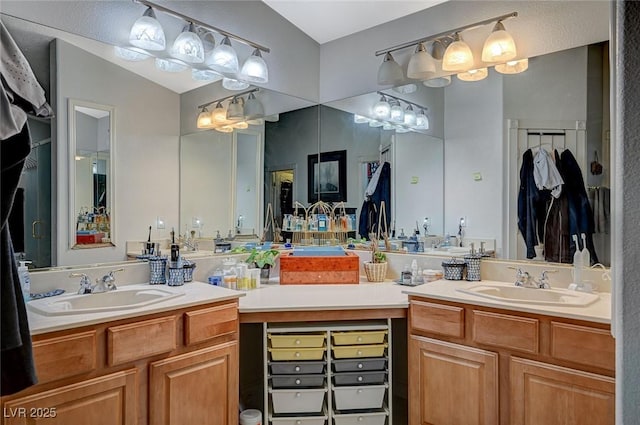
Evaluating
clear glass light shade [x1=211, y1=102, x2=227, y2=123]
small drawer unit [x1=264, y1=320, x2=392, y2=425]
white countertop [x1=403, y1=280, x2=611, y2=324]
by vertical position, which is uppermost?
clear glass light shade [x1=211, y1=102, x2=227, y2=123]

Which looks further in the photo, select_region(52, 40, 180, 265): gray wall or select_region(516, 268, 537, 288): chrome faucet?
select_region(516, 268, 537, 288): chrome faucet

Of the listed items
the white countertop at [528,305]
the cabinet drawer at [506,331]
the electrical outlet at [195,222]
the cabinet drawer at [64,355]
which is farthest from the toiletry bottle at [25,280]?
the cabinet drawer at [506,331]

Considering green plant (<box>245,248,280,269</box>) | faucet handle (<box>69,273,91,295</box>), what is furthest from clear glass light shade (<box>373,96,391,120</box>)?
faucet handle (<box>69,273,91,295</box>)

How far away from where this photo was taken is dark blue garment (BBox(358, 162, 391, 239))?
9.57 ft

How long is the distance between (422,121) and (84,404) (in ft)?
8.02

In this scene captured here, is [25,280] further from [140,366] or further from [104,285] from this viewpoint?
[140,366]

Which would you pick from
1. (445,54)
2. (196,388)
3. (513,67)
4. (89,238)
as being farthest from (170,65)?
(513,67)

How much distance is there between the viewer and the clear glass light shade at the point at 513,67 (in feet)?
7.54

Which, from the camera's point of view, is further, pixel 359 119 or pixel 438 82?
pixel 359 119

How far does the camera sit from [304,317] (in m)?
2.10

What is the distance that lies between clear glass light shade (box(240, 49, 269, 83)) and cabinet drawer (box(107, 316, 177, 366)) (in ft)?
5.54

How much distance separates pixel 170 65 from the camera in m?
2.38

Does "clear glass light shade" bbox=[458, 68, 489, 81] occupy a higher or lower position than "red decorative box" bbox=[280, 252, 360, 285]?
higher

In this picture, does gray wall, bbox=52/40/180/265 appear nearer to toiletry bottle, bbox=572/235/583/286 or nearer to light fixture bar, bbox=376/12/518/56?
light fixture bar, bbox=376/12/518/56
